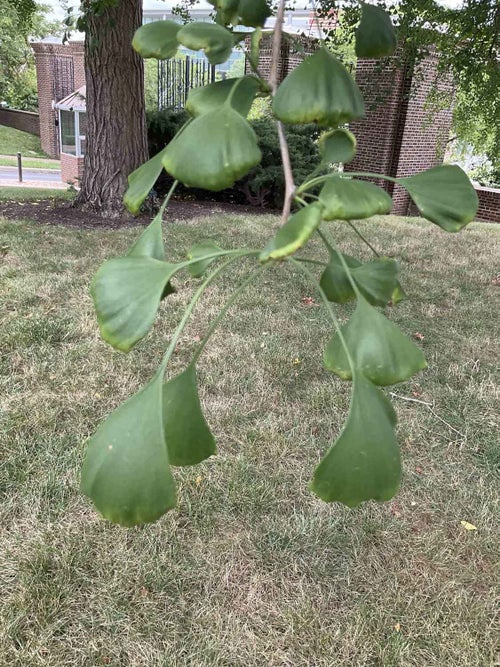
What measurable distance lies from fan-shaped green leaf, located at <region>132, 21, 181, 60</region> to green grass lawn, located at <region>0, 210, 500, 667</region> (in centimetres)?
168

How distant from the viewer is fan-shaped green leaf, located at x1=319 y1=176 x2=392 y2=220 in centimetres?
59

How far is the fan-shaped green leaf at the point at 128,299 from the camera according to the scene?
0.69 metres

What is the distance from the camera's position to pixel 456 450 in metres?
2.76

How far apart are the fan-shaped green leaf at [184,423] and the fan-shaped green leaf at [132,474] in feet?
0.56

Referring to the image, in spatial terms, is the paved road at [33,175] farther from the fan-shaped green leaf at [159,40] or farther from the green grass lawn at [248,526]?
the fan-shaped green leaf at [159,40]

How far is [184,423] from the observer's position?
0.87 metres

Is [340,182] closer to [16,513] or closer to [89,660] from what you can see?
[89,660]

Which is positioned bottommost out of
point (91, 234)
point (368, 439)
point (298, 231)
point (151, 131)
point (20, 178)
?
point (20, 178)

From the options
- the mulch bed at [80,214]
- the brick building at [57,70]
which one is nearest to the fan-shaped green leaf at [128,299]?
the mulch bed at [80,214]

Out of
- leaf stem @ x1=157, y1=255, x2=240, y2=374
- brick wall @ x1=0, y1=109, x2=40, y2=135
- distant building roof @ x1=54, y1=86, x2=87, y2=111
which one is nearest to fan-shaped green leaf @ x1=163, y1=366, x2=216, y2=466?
leaf stem @ x1=157, y1=255, x2=240, y2=374

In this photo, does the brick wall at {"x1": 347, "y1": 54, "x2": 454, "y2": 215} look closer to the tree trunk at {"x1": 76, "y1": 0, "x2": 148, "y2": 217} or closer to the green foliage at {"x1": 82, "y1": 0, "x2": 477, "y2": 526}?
the tree trunk at {"x1": 76, "y1": 0, "x2": 148, "y2": 217}

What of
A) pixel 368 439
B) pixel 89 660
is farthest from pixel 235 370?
pixel 368 439

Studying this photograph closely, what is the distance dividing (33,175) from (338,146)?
19944mm

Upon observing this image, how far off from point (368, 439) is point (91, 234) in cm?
559
